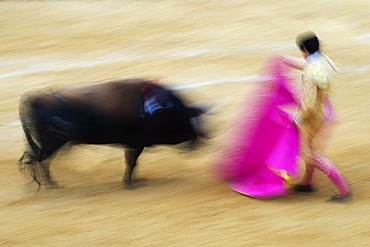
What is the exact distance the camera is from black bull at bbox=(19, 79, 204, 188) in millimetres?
6562

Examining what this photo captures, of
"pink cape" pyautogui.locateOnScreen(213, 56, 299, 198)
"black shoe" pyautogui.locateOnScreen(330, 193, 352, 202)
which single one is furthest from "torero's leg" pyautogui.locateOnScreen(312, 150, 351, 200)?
"pink cape" pyautogui.locateOnScreen(213, 56, 299, 198)

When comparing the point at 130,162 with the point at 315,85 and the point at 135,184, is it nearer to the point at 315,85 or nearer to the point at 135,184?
the point at 135,184

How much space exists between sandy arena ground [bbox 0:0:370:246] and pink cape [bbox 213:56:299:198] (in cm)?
12

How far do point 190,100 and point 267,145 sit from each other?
1.39 metres

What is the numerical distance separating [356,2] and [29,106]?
6.69m

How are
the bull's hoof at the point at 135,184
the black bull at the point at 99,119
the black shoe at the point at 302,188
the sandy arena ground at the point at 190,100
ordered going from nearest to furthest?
the sandy arena ground at the point at 190,100
the black bull at the point at 99,119
the black shoe at the point at 302,188
the bull's hoof at the point at 135,184

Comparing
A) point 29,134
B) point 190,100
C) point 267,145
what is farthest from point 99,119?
point 190,100

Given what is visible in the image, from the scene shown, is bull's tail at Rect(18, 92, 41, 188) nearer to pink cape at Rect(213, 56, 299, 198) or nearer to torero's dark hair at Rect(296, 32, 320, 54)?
pink cape at Rect(213, 56, 299, 198)

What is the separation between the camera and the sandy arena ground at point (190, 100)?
615cm

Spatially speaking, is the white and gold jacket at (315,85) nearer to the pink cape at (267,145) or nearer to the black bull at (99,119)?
the pink cape at (267,145)

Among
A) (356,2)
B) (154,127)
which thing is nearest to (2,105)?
(154,127)

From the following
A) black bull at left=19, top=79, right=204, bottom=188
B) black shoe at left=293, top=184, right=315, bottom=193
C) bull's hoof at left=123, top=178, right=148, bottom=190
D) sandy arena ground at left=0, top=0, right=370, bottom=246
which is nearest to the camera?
sandy arena ground at left=0, top=0, right=370, bottom=246

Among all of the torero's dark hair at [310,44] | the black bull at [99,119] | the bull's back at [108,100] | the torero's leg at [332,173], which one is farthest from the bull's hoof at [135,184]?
the torero's dark hair at [310,44]

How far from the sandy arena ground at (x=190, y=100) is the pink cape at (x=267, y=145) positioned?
4.7 inches
